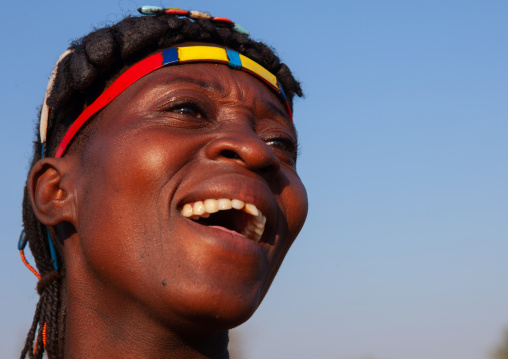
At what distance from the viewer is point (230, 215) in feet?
11.2

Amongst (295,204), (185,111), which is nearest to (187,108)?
(185,111)

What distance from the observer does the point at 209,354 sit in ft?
11.2

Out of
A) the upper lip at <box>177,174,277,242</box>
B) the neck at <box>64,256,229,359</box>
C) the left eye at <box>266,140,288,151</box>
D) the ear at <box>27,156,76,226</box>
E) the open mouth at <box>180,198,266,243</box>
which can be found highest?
the left eye at <box>266,140,288,151</box>

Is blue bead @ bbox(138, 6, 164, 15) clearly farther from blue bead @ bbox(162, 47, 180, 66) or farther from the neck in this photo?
the neck

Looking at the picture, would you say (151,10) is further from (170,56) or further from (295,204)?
(295,204)

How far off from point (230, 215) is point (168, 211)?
42 centimetres

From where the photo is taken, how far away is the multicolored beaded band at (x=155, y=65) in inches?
145

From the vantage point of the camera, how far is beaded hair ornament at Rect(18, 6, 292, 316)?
12.1 feet

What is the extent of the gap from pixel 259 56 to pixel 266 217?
1307 mm

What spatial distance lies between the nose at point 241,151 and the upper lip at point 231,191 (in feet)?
0.28

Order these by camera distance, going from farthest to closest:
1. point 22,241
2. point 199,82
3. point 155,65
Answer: point 22,241 → point 155,65 → point 199,82

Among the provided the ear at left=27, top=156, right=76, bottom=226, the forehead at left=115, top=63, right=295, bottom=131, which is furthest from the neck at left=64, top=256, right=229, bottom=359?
the forehead at left=115, top=63, right=295, bottom=131

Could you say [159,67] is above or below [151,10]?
below

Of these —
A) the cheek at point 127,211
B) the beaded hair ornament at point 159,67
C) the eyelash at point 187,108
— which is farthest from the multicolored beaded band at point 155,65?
the cheek at point 127,211
